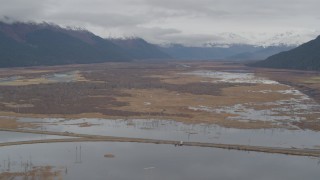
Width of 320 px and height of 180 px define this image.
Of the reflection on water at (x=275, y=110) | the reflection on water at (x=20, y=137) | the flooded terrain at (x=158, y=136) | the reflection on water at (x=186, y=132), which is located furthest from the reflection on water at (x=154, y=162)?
the reflection on water at (x=275, y=110)

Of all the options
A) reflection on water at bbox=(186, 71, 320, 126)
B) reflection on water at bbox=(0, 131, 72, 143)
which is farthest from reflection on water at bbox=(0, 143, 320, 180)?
reflection on water at bbox=(186, 71, 320, 126)

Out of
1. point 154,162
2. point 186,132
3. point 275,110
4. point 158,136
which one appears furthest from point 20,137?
point 275,110

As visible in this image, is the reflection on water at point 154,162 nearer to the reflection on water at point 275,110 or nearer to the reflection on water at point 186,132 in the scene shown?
the reflection on water at point 186,132

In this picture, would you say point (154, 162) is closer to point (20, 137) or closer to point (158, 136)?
point (158, 136)

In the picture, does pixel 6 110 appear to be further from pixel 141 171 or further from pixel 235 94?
pixel 235 94

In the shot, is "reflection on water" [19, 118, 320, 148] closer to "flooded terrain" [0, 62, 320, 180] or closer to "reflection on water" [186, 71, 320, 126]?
"flooded terrain" [0, 62, 320, 180]

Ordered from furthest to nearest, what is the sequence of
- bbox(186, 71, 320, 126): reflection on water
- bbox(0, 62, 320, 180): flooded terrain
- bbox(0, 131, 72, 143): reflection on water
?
1. bbox(186, 71, 320, 126): reflection on water
2. bbox(0, 131, 72, 143): reflection on water
3. bbox(0, 62, 320, 180): flooded terrain

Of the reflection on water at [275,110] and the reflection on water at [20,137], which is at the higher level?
the reflection on water at [275,110]

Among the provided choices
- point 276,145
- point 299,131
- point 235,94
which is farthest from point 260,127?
point 235,94
